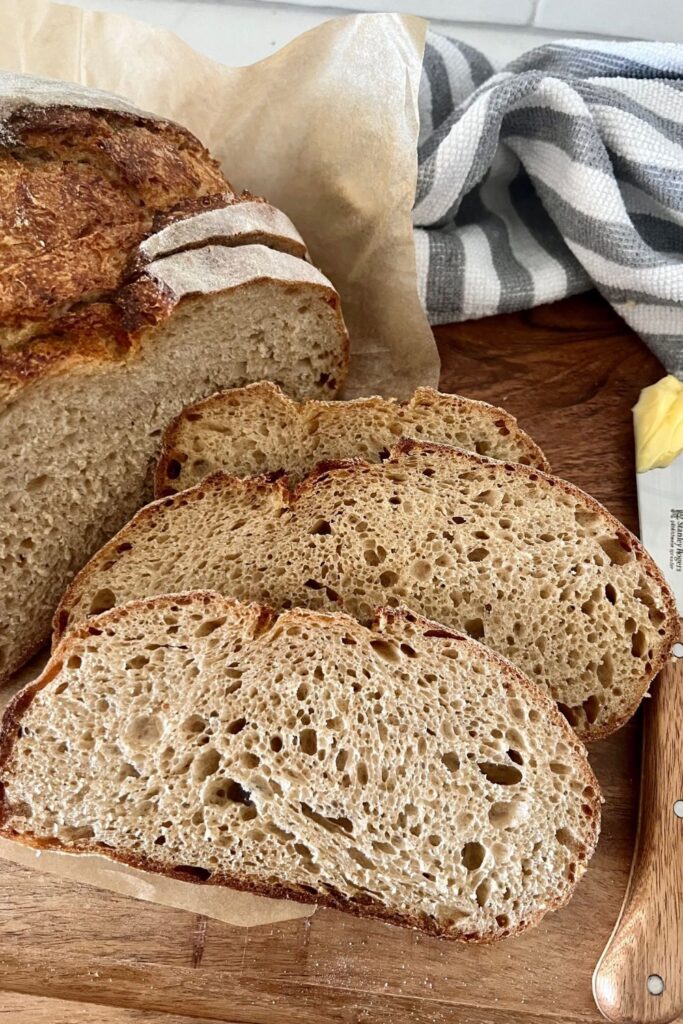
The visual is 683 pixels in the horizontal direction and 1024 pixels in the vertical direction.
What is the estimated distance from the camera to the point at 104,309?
2.15 m

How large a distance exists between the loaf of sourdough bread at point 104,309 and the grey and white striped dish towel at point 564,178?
1.65 ft

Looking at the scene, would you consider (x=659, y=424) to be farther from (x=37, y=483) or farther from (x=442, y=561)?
(x=37, y=483)

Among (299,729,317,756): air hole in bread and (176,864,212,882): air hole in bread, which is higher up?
(299,729,317,756): air hole in bread

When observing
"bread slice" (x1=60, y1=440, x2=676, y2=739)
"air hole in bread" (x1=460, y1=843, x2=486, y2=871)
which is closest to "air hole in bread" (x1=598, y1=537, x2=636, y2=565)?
"bread slice" (x1=60, y1=440, x2=676, y2=739)

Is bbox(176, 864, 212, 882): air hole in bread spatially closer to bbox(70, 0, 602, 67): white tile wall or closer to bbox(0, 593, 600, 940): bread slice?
bbox(0, 593, 600, 940): bread slice

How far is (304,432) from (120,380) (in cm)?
48

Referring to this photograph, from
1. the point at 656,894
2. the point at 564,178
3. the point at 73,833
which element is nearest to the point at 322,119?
the point at 564,178

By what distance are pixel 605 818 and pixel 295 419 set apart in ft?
4.20

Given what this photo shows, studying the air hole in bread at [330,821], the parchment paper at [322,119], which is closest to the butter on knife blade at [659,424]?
the parchment paper at [322,119]

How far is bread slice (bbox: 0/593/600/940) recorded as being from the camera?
200 centimetres

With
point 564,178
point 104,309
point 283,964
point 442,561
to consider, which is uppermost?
point 564,178

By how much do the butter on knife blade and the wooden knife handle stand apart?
0.52m

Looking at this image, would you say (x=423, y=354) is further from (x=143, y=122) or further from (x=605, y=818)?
(x=605, y=818)

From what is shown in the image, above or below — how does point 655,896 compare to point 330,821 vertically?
below
